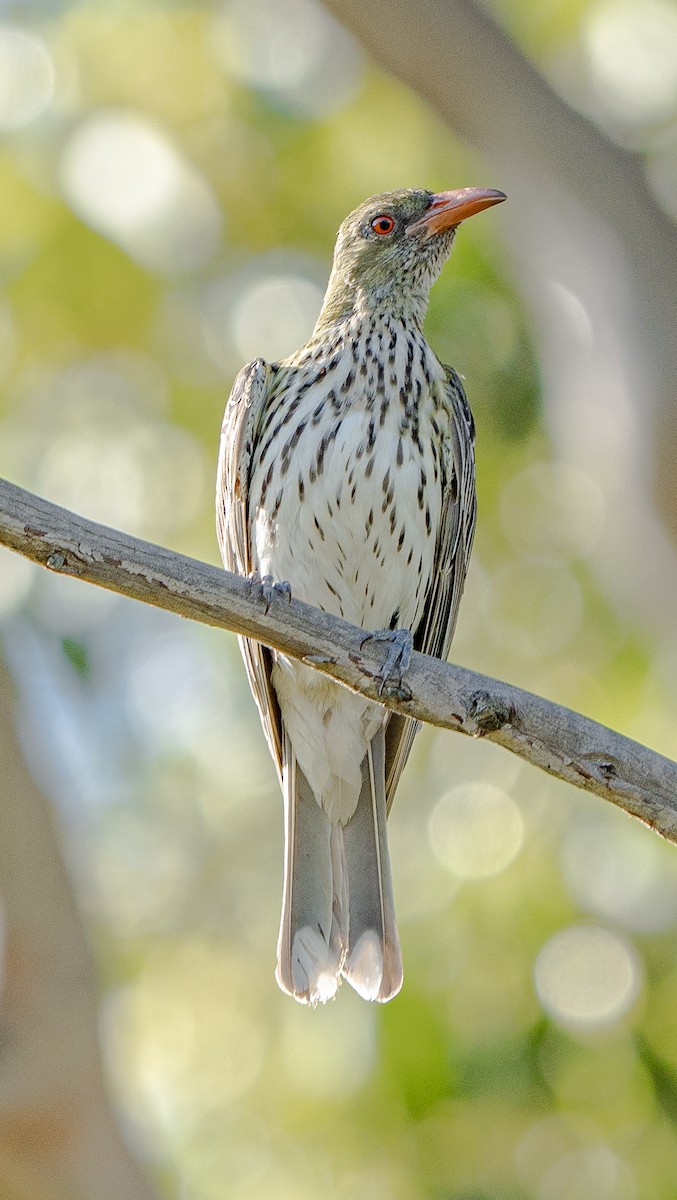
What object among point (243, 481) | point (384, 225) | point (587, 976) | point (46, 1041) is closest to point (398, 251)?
point (384, 225)

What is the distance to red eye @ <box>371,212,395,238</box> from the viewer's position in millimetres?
5566

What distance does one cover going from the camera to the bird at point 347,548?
4789 millimetres

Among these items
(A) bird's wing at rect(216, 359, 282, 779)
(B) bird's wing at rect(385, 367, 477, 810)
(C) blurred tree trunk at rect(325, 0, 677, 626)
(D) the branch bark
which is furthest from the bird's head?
(D) the branch bark

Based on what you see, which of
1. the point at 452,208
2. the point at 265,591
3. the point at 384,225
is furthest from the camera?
the point at 384,225

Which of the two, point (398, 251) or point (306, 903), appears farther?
point (398, 251)

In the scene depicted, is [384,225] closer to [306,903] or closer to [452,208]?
[452,208]

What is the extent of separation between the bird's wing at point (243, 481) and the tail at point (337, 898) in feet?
0.98

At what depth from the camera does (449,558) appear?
5.14 metres

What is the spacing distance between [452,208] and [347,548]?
1.43m

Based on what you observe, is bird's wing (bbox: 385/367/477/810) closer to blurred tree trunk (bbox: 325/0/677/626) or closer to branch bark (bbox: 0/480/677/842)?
blurred tree trunk (bbox: 325/0/677/626)

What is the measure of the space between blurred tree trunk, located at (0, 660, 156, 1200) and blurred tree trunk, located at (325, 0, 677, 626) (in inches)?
103

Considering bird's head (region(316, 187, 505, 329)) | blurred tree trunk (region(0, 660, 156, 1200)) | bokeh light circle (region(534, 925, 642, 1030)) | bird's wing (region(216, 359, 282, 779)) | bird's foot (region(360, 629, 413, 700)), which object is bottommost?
blurred tree trunk (region(0, 660, 156, 1200))

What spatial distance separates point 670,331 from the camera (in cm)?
564

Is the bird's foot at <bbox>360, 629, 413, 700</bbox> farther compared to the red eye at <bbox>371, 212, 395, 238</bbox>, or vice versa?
the red eye at <bbox>371, 212, 395, 238</bbox>
